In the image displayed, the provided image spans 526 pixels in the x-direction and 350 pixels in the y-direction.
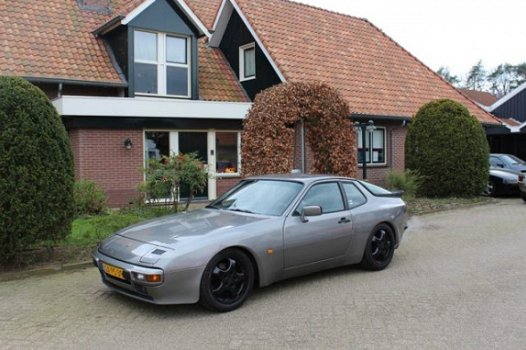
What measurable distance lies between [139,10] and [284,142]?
650 centimetres

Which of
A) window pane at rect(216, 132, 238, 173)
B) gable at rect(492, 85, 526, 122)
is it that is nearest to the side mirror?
window pane at rect(216, 132, 238, 173)

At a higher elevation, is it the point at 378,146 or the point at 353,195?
the point at 378,146

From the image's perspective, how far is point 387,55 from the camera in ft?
70.4

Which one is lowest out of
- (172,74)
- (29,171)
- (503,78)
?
(29,171)

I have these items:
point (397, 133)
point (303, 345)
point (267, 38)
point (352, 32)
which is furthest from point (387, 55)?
point (303, 345)

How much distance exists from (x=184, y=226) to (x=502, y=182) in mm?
13803

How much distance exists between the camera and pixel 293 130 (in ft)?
35.6

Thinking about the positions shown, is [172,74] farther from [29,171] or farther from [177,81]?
[29,171]

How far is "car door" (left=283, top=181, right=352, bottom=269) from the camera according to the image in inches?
231

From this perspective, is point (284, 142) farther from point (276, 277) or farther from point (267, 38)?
point (267, 38)

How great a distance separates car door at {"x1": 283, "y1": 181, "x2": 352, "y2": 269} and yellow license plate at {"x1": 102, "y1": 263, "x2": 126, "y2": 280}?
180 cm

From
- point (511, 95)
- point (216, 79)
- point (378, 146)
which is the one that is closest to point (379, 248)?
point (216, 79)

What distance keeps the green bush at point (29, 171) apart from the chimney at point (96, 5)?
411 inches

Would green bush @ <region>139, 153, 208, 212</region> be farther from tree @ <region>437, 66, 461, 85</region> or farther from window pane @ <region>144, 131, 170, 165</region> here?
tree @ <region>437, 66, 461, 85</region>
